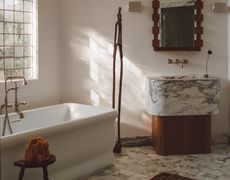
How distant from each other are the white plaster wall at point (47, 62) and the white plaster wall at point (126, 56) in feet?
0.46

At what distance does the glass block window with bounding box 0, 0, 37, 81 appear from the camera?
4.49 meters

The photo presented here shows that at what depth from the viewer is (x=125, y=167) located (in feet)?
13.3

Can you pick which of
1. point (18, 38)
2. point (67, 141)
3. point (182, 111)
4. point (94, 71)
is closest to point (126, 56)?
point (94, 71)

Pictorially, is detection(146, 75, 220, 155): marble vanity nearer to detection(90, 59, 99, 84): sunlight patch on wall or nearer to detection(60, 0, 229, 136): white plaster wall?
detection(60, 0, 229, 136): white plaster wall

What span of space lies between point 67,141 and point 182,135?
170 centimetres

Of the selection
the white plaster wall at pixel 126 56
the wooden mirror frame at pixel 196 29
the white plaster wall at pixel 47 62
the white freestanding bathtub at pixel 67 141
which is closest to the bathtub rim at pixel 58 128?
the white freestanding bathtub at pixel 67 141

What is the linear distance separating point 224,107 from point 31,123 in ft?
8.72

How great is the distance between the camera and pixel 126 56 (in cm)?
504

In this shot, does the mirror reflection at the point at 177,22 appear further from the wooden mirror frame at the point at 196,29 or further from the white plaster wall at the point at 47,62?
the white plaster wall at the point at 47,62

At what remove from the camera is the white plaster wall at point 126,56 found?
4973mm

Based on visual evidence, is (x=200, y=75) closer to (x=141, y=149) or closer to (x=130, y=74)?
(x=130, y=74)

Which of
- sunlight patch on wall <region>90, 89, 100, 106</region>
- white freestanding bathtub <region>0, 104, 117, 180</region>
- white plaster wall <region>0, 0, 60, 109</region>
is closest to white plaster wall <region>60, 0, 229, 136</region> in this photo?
sunlight patch on wall <region>90, 89, 100, 106</region>

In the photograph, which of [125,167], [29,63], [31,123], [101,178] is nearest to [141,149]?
[125,167]

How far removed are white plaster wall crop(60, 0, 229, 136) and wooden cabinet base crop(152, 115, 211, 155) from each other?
21.1 inches
